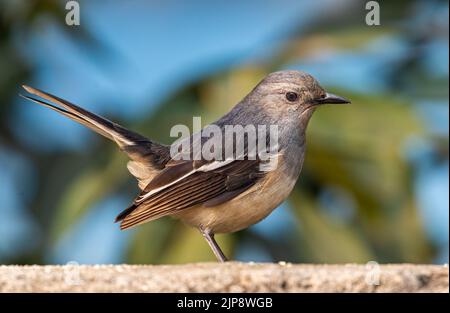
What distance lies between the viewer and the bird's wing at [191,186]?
416 cm

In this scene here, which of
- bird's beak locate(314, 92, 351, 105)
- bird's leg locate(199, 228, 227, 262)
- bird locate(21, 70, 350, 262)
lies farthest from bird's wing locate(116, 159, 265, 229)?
bird's beak locate(314, 92, 351, 105)

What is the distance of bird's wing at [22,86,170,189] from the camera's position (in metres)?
4.50

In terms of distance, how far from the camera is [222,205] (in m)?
4.29

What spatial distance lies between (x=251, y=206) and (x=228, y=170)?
0.23 meters

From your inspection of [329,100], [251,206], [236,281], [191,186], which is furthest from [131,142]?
[236,281]

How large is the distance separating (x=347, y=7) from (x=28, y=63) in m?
3.02

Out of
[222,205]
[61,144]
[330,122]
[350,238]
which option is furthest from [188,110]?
[61,144]

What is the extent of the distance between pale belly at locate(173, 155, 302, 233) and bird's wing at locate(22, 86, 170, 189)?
40 cm

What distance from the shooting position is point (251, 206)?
4.26 meters

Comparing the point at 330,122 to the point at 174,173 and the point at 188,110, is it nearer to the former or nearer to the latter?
the point at 188,110

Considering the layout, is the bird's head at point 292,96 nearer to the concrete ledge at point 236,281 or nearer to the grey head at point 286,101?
the grey head at point 286,101

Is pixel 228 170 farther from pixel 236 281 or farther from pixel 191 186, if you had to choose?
pixel 236 281

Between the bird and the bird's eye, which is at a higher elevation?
the bird's eye

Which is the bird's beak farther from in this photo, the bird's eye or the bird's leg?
the bird's leg
